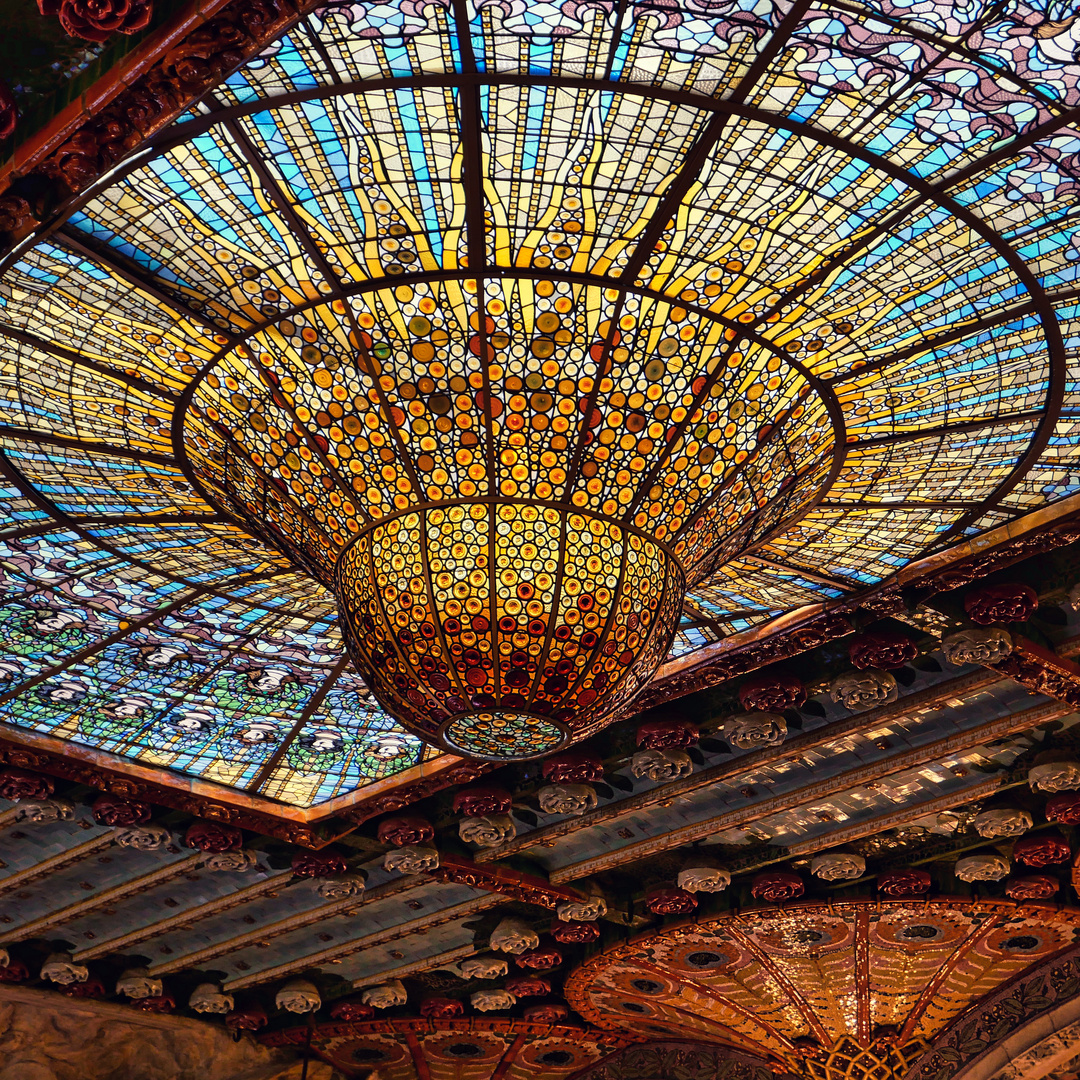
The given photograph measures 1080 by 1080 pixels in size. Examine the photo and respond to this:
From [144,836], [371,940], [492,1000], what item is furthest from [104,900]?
[492,1000]

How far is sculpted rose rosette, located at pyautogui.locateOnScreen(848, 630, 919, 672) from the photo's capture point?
7844 millimetres

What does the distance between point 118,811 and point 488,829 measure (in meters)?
2.90

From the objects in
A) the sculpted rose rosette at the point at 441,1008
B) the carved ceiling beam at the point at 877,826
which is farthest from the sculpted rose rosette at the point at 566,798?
the sculpted rose rosette at the point at 441,1008

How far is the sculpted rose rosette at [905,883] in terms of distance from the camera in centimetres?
1033

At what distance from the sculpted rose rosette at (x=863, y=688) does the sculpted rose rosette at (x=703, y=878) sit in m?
2.88

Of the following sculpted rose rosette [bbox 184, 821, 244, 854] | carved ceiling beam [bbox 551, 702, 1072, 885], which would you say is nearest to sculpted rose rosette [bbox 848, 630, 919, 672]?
carved ceiling beam [bbox 551, 702, 1072, 885]

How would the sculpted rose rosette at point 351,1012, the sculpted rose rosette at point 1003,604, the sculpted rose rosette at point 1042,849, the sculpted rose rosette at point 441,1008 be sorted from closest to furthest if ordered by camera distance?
the sculpted rose rosette at point 1003,604 → the sculpted rose rosette at point 1042,849 → the sculpted rose rosette at point 441,1008 → the sculpted rose rosette at point 351,1012

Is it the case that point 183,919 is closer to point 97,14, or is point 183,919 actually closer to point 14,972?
point 14,972

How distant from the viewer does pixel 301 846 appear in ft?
34.0

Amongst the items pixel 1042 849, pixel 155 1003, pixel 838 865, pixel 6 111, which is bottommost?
pixel 155 1003

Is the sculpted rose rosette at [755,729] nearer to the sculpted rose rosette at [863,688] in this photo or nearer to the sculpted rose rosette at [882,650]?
the sculpted rose rosette at [863,688]

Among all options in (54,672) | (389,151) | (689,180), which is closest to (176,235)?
(389,151)

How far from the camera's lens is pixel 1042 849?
968 cm

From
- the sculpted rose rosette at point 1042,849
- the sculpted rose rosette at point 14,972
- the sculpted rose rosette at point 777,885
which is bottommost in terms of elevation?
the sculpted rose rosette at point 14,972
